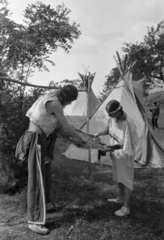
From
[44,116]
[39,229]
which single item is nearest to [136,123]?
[44,116]

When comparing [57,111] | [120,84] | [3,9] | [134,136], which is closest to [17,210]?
[57,111]

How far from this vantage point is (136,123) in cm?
650

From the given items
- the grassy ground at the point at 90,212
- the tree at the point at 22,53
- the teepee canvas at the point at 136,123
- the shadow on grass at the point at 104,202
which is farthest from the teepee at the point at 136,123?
the tree at the point at 22,53

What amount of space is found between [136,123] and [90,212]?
3.60m

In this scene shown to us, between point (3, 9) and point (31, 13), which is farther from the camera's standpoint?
point (31, 13)

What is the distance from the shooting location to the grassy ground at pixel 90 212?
2.83m

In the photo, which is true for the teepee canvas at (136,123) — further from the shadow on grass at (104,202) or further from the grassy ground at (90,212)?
the grassy ground at (90,212)

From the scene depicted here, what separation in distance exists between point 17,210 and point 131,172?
1.69 m

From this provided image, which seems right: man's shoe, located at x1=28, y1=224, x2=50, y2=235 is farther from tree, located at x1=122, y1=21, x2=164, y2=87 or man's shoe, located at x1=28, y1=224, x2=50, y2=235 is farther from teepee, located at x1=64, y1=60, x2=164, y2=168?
tree, located at x1=122, y1=21, x2=164, y2=87

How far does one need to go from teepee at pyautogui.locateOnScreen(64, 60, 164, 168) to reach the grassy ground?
116 centimetres

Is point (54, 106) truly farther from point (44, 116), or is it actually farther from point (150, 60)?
point (150, 60)

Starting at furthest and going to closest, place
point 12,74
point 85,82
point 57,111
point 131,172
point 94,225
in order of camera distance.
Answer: point 85,82
point 12,74
point 131,172
point 94,225
point 57,111

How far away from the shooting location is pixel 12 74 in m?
4.10

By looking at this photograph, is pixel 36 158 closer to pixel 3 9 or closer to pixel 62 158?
pixel 3 9
